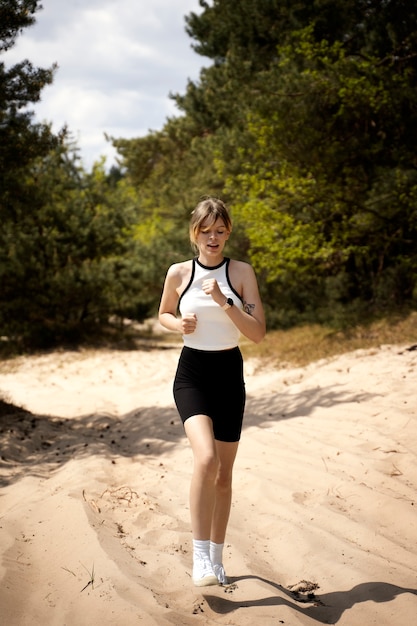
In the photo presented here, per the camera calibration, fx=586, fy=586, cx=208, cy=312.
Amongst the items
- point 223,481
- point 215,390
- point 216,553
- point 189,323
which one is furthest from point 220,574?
point 189,323

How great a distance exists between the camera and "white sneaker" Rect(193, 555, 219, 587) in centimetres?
331

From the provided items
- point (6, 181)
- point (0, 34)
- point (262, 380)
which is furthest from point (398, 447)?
point (0, 34)

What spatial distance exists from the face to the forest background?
5.58m

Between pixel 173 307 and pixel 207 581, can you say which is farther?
pixel 173 307

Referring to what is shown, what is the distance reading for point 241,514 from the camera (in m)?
4.79

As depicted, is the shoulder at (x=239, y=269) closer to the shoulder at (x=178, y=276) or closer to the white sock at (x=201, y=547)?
the shoulder at (x=178, y=276)

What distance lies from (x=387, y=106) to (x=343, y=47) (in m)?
3.28

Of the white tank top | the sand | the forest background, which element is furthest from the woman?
the forest background

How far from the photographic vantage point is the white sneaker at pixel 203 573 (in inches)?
130

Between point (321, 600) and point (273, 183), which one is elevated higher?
point (273, 183)

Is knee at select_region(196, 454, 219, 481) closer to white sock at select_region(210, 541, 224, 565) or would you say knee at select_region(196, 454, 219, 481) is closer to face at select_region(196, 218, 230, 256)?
white sock at select_region(210, 541, 224, 565)

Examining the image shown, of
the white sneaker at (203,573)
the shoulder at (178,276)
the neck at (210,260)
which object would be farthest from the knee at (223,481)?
the neck at (210,260)

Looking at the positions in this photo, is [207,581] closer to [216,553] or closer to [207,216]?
[216,553]

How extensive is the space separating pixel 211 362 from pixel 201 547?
1.04 metres
